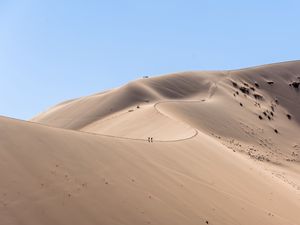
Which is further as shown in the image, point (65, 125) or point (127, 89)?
point (127, 89)

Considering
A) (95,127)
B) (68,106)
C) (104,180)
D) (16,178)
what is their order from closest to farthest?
(16,178), (104,180), (95,127), (68,106)

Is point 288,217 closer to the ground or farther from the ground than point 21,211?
closer to the ground

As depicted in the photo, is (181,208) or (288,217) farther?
(288,217)

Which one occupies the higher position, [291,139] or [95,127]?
[95,127]

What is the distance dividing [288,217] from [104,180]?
22.9 feet

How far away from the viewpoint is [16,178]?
10281 millimetres

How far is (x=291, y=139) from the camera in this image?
3784 cm

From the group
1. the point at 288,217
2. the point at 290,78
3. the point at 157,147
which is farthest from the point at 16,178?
the point at 290,78

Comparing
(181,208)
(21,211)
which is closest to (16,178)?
(21,211)

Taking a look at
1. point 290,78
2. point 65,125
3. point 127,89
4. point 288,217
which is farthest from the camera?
point 290,78

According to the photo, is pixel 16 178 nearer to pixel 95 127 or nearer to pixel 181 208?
pixel 181 208

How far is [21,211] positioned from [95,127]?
22468mm

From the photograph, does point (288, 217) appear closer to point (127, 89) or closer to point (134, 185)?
point (134, 185)

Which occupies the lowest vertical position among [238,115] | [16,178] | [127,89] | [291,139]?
[291,139]
